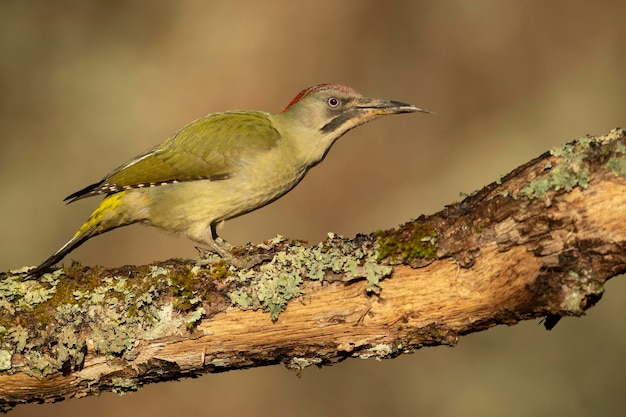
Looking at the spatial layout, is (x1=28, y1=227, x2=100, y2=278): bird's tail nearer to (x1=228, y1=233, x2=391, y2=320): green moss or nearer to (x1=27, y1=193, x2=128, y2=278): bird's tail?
(x1=27, y1=193, x2=128, y2=278): bird's tail

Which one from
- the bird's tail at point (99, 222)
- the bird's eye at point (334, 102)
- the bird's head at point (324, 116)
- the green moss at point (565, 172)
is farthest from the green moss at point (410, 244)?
the bird's tail at point (99, 222)

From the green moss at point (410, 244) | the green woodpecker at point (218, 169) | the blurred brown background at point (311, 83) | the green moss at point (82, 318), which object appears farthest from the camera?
the blurred brown background at point (311, 83)

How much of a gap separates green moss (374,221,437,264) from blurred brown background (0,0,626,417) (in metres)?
4.19

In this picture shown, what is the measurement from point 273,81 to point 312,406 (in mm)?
3854

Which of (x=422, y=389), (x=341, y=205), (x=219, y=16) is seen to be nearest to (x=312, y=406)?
(x=422, y=389)

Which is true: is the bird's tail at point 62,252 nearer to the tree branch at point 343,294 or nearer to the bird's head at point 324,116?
the tree branch at point 343,294

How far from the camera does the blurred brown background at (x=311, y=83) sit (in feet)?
27.2

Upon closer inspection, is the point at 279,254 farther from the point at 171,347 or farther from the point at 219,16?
the point at 219,16

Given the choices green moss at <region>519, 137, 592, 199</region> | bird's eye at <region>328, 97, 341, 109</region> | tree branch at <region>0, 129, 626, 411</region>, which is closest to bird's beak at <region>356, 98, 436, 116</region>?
bird's eye at <region>328, 97, 341, 109</region>

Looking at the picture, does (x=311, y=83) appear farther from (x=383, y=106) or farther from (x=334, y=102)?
(x=383, y=106)

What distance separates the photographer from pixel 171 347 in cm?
435

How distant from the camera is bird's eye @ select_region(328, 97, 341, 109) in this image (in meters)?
5.85

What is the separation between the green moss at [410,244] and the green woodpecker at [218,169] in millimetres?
1537

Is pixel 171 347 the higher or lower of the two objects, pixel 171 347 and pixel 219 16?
the lower
